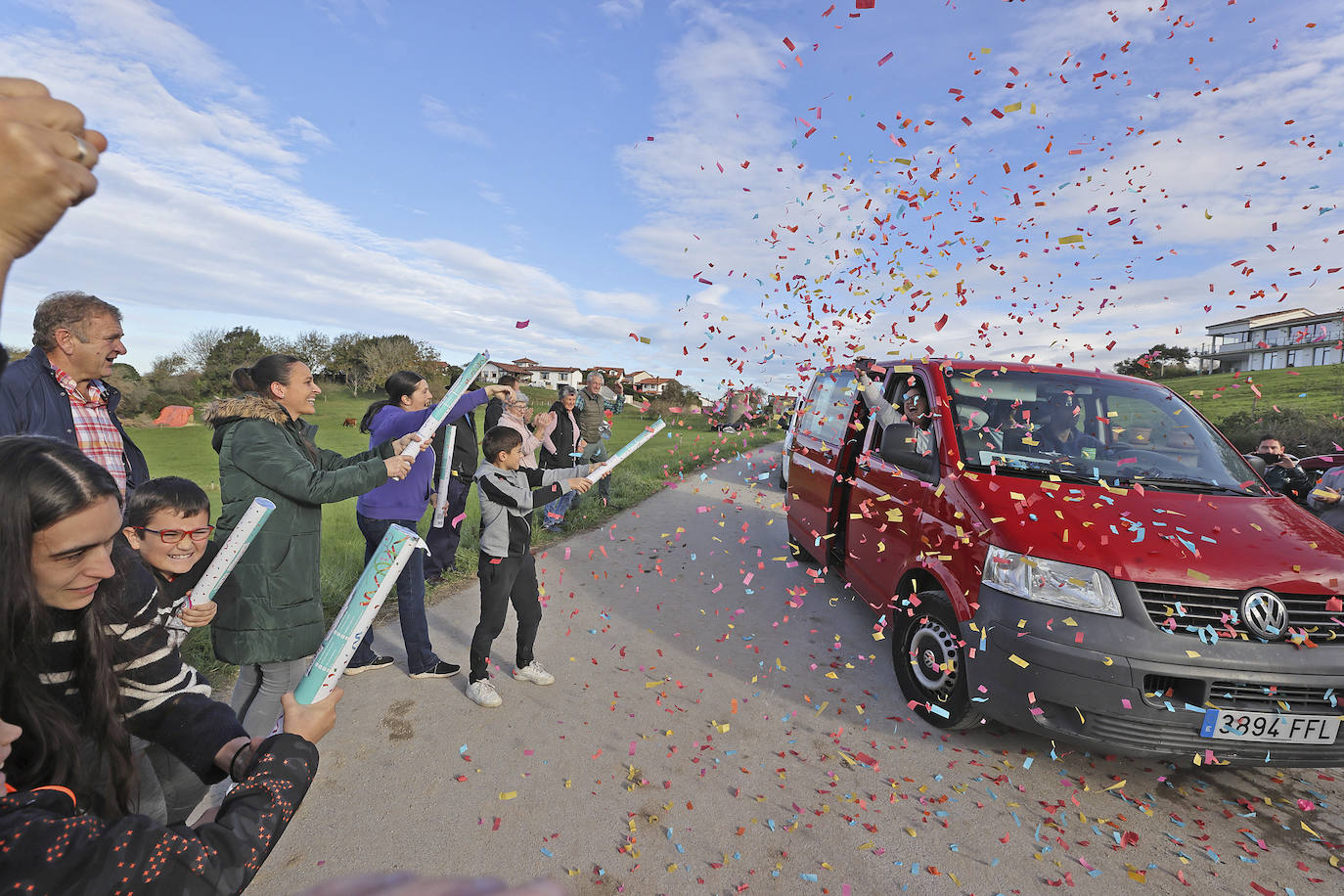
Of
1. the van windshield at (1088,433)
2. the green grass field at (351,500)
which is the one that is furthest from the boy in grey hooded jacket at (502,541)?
the van windshield at (1088,433)

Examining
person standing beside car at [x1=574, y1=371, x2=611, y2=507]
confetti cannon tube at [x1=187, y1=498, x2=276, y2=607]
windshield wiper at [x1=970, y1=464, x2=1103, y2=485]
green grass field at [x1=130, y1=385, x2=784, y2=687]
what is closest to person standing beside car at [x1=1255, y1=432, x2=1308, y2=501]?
windshield wiper at [x1=970, y1=464, x2=1103, y2=485]

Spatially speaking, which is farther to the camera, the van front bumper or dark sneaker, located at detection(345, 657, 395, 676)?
dark sneaker, located at detection(345, 657, 395, 676)

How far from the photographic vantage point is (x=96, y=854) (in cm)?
110

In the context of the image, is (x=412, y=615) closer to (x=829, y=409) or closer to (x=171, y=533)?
(x=171, y=533)

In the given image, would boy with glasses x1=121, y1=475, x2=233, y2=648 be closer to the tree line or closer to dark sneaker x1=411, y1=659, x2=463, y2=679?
dark sneaker x1=411, y1=659, x2=463, y2=679

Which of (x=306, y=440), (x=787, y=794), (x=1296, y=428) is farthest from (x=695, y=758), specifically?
(x=1296, y=428)

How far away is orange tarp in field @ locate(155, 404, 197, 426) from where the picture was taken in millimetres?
34088

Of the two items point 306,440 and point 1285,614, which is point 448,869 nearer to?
point 306,440

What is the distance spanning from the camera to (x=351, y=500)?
18.9 metres

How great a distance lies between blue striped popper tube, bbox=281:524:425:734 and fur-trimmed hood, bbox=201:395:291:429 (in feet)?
5.71

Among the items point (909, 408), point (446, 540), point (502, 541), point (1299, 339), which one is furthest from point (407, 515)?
point (1299, 339)

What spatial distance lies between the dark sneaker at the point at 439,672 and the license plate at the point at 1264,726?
425cm

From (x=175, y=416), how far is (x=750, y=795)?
1619 inches

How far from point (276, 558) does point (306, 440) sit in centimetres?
67
